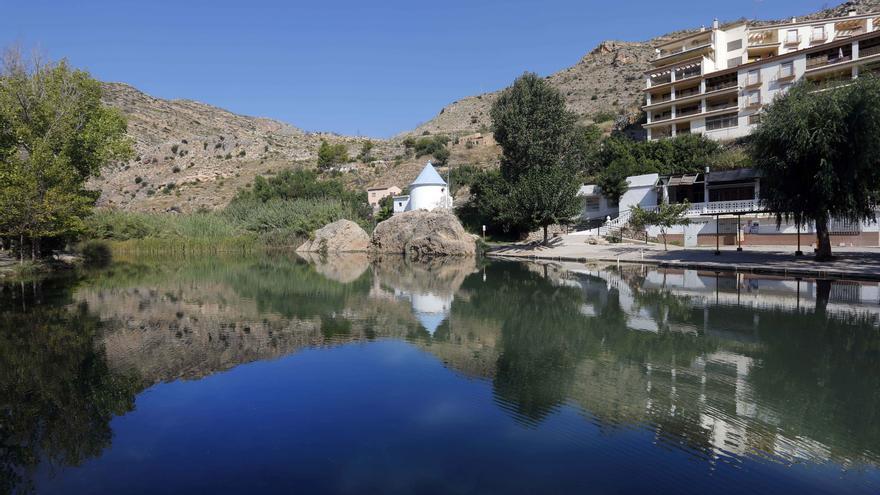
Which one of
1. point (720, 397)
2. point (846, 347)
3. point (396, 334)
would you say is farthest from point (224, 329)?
point (846, 347)

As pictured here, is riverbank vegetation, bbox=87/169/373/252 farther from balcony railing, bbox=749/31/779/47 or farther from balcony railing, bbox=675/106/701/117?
balcony railing, bbox=749/31/779/47

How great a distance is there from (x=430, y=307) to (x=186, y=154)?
79.5 m

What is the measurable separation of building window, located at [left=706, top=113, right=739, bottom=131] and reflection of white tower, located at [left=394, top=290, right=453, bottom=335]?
151 feet

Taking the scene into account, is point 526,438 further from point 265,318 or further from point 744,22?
point 744,22

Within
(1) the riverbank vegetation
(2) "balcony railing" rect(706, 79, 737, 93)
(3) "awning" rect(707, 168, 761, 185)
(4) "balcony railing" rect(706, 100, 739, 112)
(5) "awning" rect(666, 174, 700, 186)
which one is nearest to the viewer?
(3) "awning" rect(707, 168, 761, 185)

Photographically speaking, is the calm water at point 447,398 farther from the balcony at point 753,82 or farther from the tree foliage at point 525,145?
the balcony at point 753,82

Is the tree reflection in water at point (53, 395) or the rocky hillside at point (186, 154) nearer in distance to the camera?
the tree reflection in water at point (53, 395)

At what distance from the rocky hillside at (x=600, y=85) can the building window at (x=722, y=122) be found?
13.0m

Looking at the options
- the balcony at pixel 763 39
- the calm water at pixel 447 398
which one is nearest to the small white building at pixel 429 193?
the calm water at pixel 447 398

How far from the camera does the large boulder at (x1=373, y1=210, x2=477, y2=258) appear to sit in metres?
40.6

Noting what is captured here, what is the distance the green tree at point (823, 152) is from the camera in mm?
21766

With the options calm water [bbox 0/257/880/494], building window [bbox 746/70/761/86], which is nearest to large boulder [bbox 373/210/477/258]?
calm water [bbox 0/257/880/494]

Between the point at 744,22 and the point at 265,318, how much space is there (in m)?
65.0

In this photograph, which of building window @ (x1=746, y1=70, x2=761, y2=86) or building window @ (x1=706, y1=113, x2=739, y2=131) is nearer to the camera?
building window @ (x1=746, y1=70, x2=761, y2=86)
